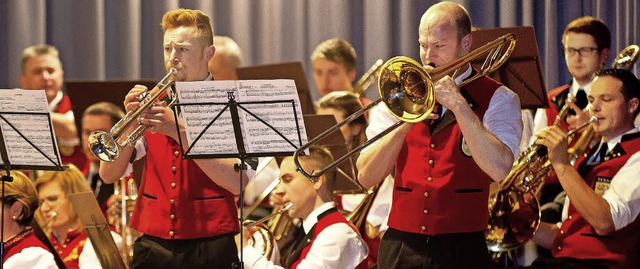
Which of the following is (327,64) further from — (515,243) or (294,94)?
(294,94)

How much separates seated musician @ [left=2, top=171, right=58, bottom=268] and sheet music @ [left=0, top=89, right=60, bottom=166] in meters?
0.36

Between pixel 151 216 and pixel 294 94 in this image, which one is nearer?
pixel 294 94

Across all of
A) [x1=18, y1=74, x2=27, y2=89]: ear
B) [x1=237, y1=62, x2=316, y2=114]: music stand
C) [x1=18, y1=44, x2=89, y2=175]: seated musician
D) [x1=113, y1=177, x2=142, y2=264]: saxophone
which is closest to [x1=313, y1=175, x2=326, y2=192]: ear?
[x1=237, y1=62, x2=316, y2=114]: music stand

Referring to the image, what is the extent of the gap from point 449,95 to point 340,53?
3.08 meters

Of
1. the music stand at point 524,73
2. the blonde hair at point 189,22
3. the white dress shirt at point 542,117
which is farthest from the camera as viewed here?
the white dress shirt at point 542,117

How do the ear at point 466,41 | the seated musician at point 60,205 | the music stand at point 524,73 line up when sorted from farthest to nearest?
the seated musician at point 60,205
the music stand at point 524,73
the ear at point 466,41

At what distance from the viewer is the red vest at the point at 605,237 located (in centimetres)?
462

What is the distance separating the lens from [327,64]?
22.0 ft

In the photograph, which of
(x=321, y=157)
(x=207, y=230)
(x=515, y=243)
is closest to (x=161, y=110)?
(x=207, y=230)

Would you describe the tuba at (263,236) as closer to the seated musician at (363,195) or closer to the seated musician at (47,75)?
the seated musician at (363,195)

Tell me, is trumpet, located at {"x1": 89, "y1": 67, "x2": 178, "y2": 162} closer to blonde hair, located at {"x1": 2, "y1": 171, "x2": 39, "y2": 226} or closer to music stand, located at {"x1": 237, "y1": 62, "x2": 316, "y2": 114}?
blonde hair, located at {"x1": 2, "y1": 171, "x2": 39, "y2": 226}

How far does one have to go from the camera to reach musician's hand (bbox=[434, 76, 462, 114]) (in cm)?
360

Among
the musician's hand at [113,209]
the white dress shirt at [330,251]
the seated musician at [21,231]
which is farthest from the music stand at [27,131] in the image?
the musician's hand at [113,209]

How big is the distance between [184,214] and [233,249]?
0.88 feet
